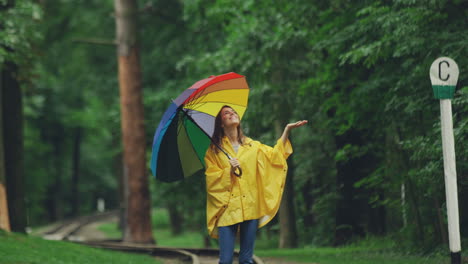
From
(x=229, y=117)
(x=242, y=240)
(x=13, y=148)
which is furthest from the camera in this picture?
(x=13, y=148)

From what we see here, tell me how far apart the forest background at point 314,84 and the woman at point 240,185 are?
3314mm

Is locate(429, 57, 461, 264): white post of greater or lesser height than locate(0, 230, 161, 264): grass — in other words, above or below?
above

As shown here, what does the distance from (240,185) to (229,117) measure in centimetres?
64

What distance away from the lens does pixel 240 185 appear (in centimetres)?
570

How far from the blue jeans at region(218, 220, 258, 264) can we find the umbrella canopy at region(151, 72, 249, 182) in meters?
0.72

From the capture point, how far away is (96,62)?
27.0 m

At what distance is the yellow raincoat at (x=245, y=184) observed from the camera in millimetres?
5691

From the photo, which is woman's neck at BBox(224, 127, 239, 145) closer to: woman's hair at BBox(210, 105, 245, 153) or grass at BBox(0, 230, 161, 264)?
woman's hair at BBox(210, 105, 245, 153)

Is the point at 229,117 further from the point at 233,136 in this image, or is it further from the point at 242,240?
the point at 242,240

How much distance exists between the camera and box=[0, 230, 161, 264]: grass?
9.31 metres

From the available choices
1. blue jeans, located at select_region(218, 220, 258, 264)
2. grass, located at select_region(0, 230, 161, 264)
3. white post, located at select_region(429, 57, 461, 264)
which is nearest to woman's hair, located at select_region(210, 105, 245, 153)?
blue jeans, located at select_region(218, 220, 258, 264)

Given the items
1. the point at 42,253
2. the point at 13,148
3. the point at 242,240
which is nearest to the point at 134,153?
the point at 13,148

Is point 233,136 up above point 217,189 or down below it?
above

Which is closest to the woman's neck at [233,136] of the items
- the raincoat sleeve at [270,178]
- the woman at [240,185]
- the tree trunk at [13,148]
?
the woman at [240,185]
